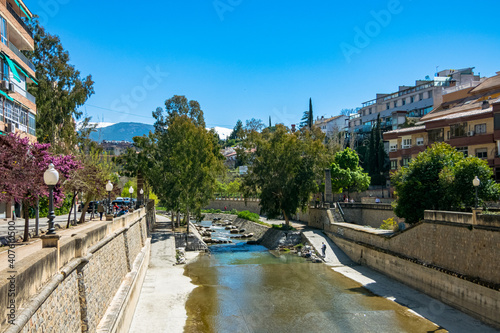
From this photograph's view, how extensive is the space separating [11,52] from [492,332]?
3156 centimetres

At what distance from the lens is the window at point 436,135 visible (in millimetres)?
42688

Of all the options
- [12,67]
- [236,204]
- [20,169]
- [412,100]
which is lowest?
[236,204]

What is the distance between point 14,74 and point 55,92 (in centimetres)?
834

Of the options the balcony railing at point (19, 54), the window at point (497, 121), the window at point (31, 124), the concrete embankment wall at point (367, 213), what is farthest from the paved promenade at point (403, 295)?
the balcony railing at point (19, 54)

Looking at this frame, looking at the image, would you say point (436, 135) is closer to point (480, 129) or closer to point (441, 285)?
point (480, 129)

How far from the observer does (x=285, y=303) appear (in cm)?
2331

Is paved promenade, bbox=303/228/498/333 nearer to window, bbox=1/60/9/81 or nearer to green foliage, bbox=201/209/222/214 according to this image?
window, bbox=1/60/9/81

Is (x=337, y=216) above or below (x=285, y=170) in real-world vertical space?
below

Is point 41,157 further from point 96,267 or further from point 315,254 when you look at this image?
point 315,254

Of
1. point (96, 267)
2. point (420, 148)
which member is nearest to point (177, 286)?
point (96, 267)

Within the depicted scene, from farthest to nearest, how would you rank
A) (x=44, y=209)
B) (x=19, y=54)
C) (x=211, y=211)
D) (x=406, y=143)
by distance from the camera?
(x=211, y=211) → (x=406, y=143) → (x=44, y=209) → (x=19, y=54)

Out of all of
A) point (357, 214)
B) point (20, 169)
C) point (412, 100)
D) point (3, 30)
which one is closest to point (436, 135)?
point (357, 214)

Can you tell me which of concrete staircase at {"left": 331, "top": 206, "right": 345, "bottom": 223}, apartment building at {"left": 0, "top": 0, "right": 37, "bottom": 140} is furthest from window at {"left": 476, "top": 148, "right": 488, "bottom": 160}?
apartment building at {"left": 0, "top": 0, "right": 37, "bottom": 140}

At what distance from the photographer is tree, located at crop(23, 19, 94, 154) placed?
119 ft
